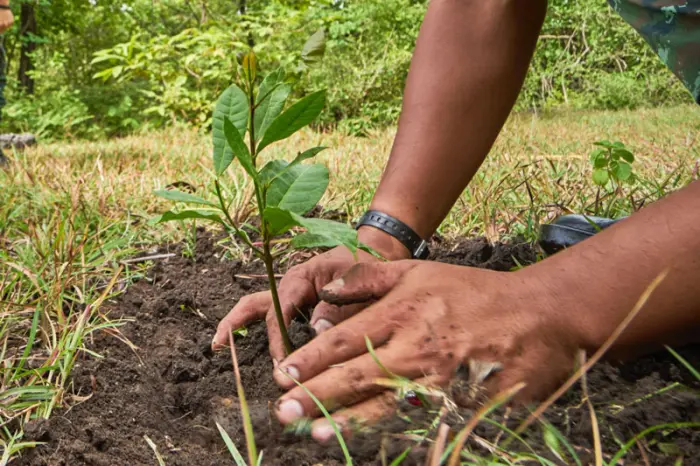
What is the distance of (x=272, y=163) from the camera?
98 cm

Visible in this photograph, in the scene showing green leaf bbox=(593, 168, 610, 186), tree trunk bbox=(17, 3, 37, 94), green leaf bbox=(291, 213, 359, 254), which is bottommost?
tree trunk bbox=(17, 3, 37, 94)

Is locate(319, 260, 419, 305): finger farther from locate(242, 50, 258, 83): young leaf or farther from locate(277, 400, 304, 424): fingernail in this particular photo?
locate(242, 50, 258, 83): young leaf

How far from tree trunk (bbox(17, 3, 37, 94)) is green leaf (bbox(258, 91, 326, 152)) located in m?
11.9

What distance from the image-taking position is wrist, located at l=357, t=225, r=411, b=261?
1.32m

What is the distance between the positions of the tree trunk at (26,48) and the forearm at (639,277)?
40.0ft

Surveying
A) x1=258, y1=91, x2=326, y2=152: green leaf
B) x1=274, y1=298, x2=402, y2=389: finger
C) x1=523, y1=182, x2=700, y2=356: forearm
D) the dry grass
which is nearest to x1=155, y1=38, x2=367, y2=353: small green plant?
x1=258, y1=91, x2=326, y2=152: green leaf

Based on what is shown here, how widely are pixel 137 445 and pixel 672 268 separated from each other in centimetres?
86

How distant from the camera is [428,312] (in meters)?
0.94

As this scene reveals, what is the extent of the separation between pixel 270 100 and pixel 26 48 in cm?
1482

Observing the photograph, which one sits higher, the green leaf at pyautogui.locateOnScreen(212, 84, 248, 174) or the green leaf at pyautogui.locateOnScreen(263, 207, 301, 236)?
the green leaf at pyautogui.locateOnScreen(212, 84, 248, 174)

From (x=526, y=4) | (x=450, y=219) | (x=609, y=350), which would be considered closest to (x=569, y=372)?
(x=609, y=350)

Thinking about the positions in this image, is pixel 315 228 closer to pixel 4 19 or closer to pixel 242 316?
pixel 242 316

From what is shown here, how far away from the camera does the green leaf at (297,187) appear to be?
97 cm

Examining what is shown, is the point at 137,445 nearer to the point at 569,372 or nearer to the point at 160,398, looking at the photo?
the point at 160,398
